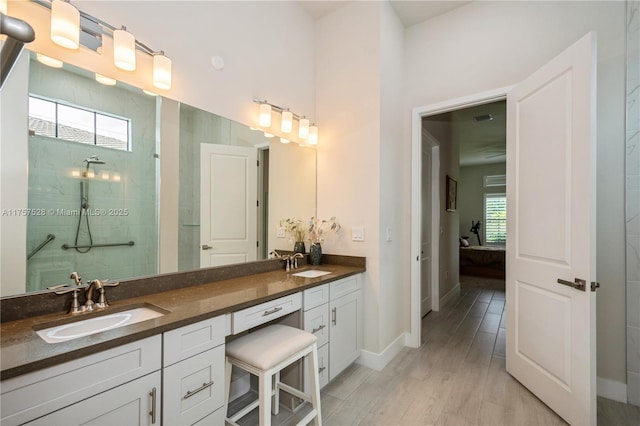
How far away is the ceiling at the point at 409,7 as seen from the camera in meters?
2.62

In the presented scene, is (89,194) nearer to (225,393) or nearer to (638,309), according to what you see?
(225,393)

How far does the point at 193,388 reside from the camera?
1209 millimetres

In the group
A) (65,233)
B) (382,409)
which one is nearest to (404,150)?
(382,409)

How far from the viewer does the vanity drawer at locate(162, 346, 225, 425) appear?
113 centimetres

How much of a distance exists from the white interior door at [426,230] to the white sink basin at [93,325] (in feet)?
10.8

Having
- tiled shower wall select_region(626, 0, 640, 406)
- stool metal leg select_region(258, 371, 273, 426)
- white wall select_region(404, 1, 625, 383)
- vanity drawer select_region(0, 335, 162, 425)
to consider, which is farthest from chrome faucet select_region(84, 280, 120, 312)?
tiled shower wall select_region(626, 0, 640, 406)

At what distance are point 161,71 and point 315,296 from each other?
1.64 m

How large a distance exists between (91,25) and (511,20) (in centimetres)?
300

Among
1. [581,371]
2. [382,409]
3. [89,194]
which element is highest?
[89,194]

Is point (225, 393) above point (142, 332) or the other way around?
the other way around

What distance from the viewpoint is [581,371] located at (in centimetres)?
169

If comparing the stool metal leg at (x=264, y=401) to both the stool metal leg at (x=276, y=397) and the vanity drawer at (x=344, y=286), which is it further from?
the vanity drawer at (x=344, y=286)

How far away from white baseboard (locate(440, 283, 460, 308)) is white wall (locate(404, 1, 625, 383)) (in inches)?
86.1


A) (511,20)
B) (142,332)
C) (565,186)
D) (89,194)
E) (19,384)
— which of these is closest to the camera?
(19,384)
